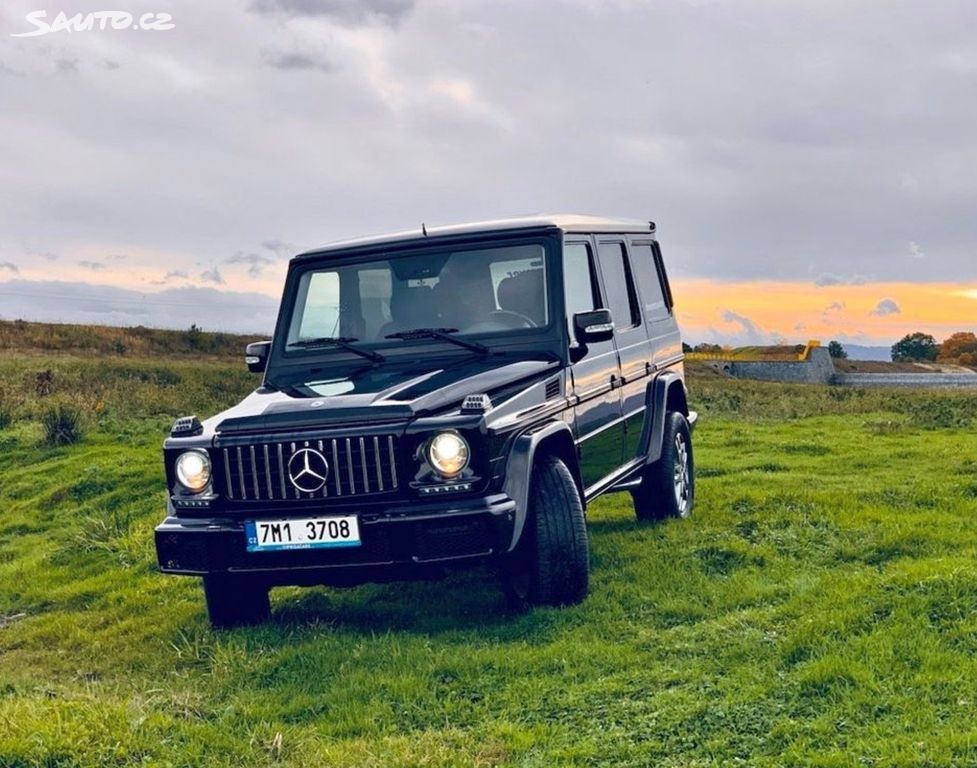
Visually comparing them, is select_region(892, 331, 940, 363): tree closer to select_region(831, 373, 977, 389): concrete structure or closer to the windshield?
select_region(831, 373, 977, 389): concrete structure

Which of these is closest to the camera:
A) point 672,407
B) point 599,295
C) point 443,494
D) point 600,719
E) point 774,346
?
point 600,719

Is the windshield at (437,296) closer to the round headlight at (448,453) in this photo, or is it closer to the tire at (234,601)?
the round headlight at (448,453)

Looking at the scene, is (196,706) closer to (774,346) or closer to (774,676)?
(774,676)

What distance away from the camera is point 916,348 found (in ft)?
278

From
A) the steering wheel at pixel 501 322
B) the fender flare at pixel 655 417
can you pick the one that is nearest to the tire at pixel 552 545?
the steering wheel at pixel 501 322

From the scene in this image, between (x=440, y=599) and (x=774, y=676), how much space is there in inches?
103

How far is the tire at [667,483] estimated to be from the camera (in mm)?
9258

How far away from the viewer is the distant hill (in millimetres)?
42938

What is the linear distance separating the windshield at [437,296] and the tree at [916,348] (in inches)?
3144

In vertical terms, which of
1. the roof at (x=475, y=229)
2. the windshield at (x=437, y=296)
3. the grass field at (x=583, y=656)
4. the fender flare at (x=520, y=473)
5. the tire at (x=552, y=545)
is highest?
the roof at (x=475, y=229)

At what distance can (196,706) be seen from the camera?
5449 mm

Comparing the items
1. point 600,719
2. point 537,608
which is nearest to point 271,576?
point 537,608

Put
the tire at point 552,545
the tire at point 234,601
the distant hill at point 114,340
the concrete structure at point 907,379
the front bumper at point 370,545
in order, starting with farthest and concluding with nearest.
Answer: the concrete structure at point 907,379 < the distant hill at point 114,340 < the tire at point 234,601 < the tire at point 552,545 < the front bumper at point 370,545

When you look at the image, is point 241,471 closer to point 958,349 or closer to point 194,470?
point 194,470
